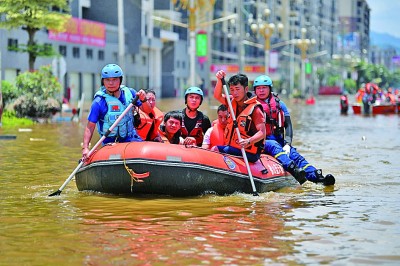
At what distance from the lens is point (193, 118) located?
1448cm

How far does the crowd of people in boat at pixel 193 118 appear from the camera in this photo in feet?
45.0

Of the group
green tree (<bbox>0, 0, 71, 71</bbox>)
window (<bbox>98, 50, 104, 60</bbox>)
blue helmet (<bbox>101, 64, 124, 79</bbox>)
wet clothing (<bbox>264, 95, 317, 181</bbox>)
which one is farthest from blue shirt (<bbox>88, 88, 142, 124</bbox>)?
window (<bbox>98, 50, 104, 60</bbox>)

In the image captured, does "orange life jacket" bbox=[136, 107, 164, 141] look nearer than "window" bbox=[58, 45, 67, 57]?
Yes

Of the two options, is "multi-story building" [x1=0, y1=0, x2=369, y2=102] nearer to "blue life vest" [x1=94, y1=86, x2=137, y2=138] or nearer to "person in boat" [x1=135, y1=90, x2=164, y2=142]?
"person in boat" [x1=135, y1=90, x2=164, y2=142]

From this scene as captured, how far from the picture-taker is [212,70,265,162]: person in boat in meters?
13.8

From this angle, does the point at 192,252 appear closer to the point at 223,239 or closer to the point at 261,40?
the point at 223,239

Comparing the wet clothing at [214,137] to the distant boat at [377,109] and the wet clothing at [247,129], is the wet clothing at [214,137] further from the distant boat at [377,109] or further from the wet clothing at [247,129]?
the distant boat at [377,109]

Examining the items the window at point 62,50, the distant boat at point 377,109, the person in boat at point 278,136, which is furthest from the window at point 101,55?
the person in boat at point 278,136

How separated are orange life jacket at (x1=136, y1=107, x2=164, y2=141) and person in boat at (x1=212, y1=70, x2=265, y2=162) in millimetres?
915

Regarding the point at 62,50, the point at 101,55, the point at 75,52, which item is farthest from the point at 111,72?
the point at 101,55

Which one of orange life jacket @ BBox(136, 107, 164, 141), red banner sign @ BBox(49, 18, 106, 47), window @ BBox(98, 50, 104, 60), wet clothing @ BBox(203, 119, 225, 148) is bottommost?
wet clothing @ BBox(203, 119, 225, 148)

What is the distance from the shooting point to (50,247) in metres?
9.74

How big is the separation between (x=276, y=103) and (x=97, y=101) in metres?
2.89

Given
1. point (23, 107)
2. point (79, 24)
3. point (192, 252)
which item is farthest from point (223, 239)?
point (79, 24)
